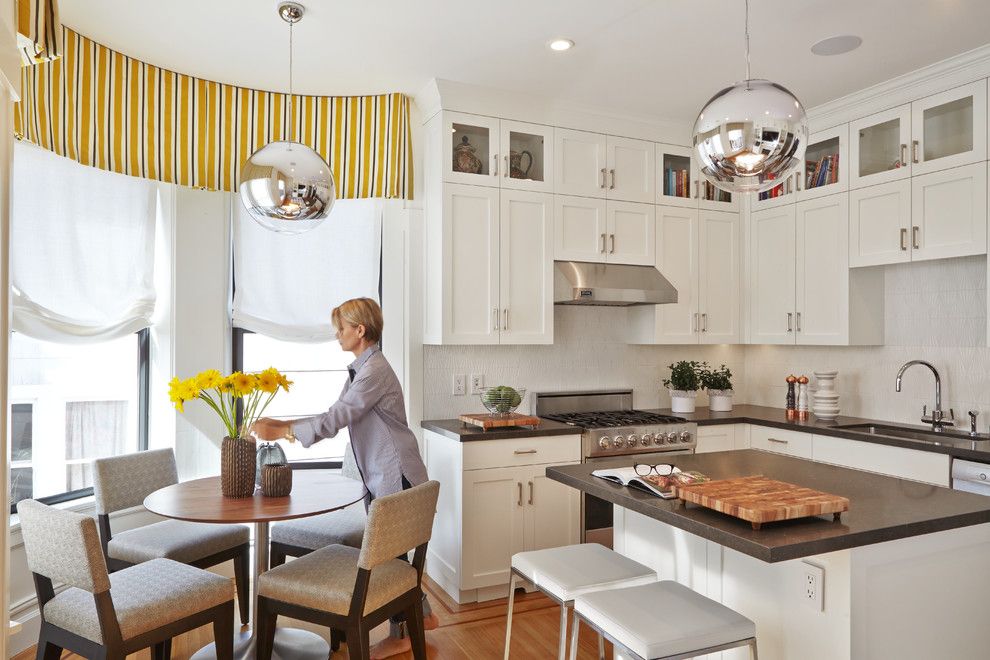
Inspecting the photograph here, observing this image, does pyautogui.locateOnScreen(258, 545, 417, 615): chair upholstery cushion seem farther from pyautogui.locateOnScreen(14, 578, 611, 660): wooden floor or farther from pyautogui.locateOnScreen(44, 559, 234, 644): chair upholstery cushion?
pyautogui.locateOnScreen(14, 578, 611, 660): wooden floor

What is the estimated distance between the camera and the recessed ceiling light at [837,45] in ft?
10.4

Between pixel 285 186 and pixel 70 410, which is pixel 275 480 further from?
pixel 70 410

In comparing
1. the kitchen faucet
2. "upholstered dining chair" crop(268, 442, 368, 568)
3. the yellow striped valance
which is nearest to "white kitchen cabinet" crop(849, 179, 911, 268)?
the kitchen faucet

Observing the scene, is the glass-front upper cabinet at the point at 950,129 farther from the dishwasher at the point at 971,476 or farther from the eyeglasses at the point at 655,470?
the eyeglasses at the point at 655,470

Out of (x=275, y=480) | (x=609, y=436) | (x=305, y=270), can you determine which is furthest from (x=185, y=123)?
(x=609, y=436)

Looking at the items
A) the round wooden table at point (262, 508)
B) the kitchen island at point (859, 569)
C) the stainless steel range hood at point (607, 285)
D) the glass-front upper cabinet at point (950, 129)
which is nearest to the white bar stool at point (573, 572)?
the kitchen island at point (859, 569)

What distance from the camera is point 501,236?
3.93 meters

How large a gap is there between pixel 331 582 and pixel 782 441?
9.00 feet

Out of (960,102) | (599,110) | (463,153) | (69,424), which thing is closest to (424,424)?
(463,153)

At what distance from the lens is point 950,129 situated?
3480mm

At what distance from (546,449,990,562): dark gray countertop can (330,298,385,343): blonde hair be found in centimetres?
122

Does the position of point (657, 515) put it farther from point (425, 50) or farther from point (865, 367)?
point (865, 367)

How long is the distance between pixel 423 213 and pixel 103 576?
8.26 ft

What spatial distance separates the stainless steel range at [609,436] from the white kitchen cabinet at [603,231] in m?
0.91
